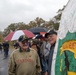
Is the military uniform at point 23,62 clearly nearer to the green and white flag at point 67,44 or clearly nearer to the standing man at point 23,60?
the standing man at point 23,60

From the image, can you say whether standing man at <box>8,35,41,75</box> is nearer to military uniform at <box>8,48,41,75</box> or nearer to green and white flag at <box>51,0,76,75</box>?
military uniform at <box>8,48,41,75</box>

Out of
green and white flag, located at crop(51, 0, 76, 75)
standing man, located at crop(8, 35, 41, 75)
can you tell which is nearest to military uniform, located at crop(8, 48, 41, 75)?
standing man, located at crop(8, 35, 41, 75)

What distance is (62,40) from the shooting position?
6.34ft

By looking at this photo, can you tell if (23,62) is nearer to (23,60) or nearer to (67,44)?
(23,60)

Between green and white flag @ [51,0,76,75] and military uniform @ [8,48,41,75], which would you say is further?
military uniform @ [8,48,41,75]

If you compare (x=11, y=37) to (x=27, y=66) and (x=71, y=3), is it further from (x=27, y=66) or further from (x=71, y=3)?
(x=71, y=3)

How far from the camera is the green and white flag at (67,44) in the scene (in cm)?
172

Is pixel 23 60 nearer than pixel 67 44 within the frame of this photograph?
No

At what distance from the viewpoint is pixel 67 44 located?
1.82 meters

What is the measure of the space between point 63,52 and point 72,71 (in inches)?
7.8

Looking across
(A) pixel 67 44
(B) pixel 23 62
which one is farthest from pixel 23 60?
(A) pixel 67 44

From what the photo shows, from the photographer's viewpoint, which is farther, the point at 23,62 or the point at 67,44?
the point at 23,62

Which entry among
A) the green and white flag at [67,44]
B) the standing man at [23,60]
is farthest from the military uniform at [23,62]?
the green and white flag at [67,44]

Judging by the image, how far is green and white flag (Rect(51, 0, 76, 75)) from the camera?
5.64 ft
